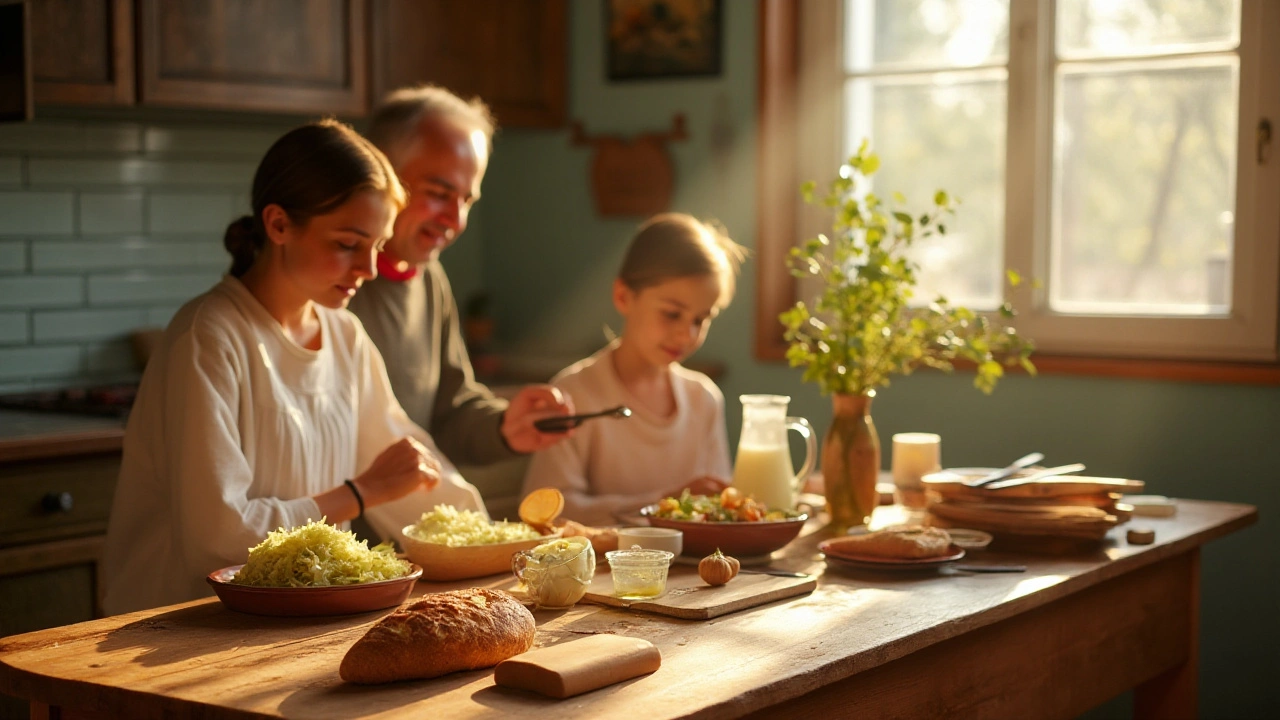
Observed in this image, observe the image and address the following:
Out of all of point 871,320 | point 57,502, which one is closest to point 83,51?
point 57,502

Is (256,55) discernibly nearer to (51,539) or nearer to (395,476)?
(51,539)

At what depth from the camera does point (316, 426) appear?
213cm

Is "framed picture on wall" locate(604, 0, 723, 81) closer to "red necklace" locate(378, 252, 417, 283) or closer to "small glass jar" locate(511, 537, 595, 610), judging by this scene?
"red necklace" locate(378, 252, 417, 283)

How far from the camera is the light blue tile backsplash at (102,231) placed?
131 inches

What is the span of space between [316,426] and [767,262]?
2.02m

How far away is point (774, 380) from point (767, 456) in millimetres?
1635

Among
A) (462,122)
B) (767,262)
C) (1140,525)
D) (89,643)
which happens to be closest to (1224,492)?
(1140,525)

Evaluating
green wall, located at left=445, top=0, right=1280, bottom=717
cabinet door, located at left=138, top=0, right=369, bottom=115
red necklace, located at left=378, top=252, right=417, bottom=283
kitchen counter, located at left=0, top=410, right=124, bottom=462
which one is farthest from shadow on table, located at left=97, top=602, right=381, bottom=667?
green wall, located at left=445, top=0, right=1280, bottom=717

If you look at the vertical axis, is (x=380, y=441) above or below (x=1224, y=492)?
above

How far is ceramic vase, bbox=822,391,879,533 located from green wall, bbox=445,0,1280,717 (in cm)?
Result: 132

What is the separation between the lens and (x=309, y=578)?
1650 mm

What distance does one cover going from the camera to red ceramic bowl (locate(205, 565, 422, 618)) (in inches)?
64.5

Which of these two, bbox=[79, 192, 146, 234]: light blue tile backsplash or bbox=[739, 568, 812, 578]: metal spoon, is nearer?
bbox=[739, 568, 812, 578]: metal spoon

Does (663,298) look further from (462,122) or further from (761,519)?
(761,519)
